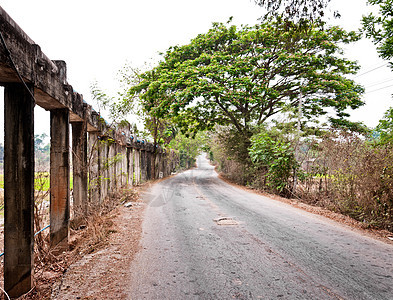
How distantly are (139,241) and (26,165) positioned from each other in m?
2.47

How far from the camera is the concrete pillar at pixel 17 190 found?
2.55m

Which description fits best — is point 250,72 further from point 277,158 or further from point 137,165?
point 137,165

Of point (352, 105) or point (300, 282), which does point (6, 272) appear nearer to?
point (300, 282)

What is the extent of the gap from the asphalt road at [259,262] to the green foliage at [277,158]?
16.1 ft

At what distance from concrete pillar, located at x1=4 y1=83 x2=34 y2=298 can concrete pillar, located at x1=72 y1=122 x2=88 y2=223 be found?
2.28 metres

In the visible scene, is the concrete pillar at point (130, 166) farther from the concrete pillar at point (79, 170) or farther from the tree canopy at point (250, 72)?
the concrete pillar at point (79, 170)

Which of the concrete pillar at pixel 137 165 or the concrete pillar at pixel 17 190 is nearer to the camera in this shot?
the concrete pillar at pixel 17 190

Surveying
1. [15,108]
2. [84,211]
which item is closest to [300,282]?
[15,108]

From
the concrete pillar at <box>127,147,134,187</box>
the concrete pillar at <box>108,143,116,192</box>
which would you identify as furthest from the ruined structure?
the concrete pillar at <box>127,147,134,187</box>

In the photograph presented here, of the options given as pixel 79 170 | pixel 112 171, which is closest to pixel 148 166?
pixel 112 171

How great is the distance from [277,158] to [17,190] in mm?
9861

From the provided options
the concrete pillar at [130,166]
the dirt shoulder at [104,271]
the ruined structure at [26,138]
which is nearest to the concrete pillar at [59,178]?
the ruined structure at [26,138]

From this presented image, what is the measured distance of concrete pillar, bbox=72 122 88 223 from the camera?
4973 mm

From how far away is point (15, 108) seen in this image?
101 inches
